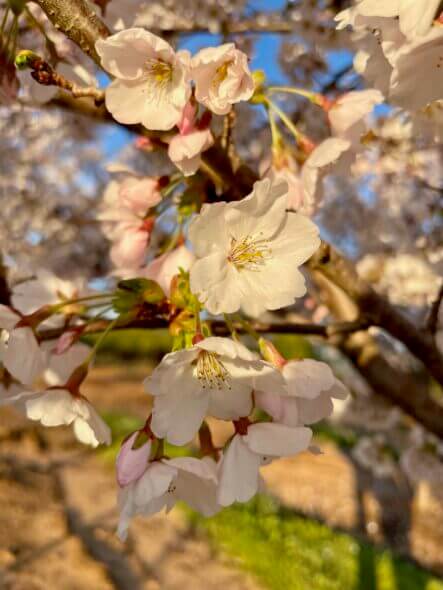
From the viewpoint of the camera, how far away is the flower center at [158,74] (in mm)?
869

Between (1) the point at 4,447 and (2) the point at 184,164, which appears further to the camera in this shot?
(1) the point at 4,447

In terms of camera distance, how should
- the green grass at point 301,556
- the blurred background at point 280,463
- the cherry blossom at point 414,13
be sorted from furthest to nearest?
the green grass at point 301,556, the blurred background at point 280,463, the cherry blossom at point 414,13

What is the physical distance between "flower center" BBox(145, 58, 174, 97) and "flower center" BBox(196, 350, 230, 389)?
42cm

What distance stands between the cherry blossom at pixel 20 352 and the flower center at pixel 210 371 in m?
0.31

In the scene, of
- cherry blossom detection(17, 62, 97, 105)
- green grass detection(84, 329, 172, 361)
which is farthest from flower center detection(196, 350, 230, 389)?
green grass detection(84, 329, 172, 361)

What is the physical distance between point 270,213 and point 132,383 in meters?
14.2

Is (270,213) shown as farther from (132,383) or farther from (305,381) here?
(132,383)

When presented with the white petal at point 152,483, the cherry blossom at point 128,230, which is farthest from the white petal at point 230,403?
the cherry blossom at point 128,230

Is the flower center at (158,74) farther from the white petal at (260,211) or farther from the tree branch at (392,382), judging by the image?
the tree branch at (392,382)

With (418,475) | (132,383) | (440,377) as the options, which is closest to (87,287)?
(440,377)

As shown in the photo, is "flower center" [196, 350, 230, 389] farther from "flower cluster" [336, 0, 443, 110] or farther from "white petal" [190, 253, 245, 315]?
"flower cluster" [336, 0, 443, 110]

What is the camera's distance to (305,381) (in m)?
0.84

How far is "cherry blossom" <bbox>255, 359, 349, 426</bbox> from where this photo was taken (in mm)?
833

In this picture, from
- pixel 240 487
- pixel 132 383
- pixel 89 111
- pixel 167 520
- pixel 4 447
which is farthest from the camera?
pixel 132 383
